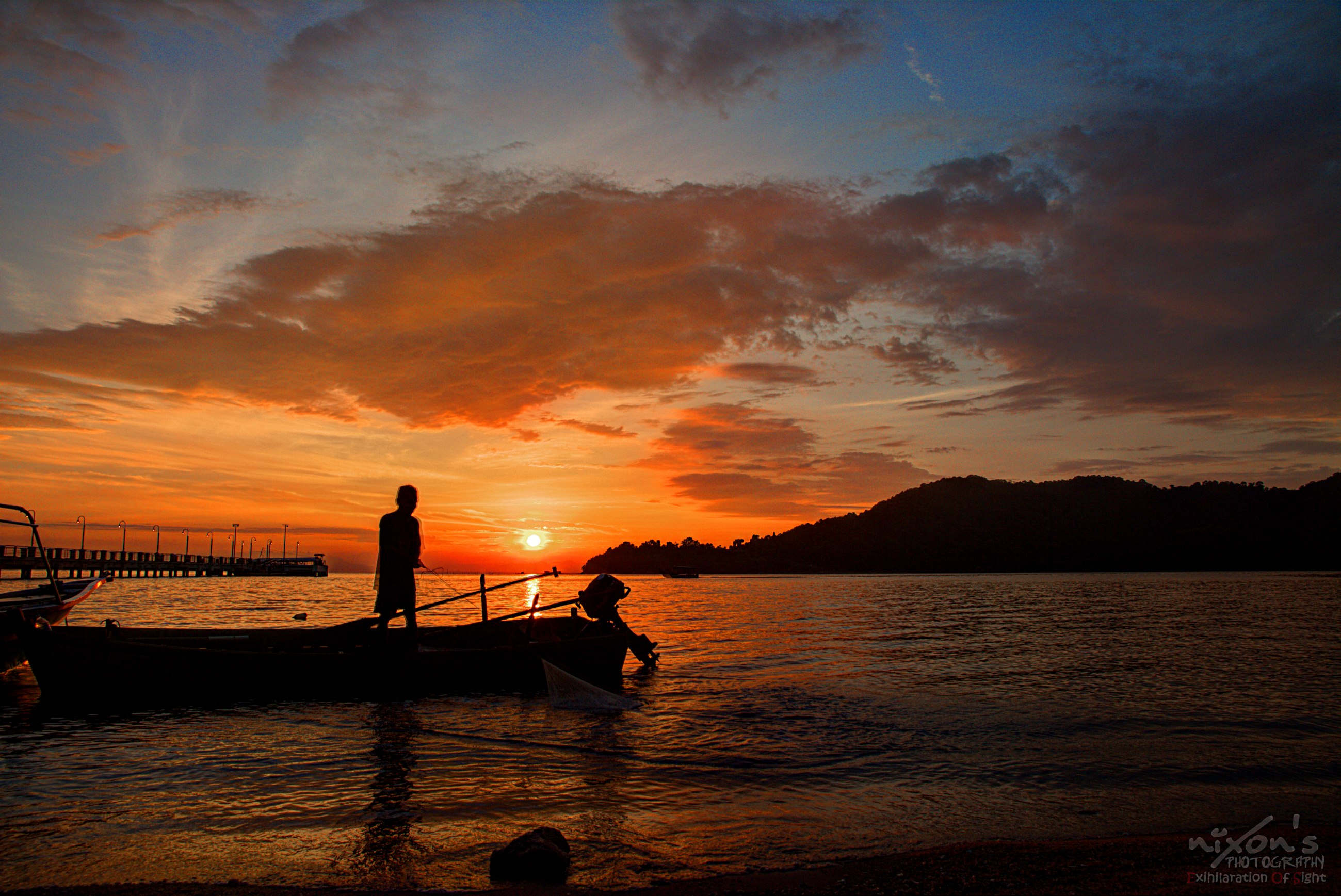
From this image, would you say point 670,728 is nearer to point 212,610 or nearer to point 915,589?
point 212,610

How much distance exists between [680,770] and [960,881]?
16.7 ft

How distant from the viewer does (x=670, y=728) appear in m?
13.5

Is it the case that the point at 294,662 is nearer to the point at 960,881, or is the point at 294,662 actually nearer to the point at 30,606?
the point at 30,606

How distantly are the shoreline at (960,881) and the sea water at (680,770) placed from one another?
0.30 m

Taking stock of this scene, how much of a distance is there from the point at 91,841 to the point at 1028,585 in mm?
120999

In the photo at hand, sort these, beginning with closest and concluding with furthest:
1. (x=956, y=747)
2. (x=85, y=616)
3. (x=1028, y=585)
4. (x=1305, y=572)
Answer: (x=956, y=747) → (x=85, y=616) → (x=1028, y=585) → (x=1305, y=572)

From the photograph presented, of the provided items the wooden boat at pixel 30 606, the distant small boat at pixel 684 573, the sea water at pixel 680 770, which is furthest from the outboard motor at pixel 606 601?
the distant small boat at pixel 684 573

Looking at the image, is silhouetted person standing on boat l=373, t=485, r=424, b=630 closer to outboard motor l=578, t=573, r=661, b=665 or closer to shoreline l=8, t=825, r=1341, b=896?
outboard motor l=578, t=573, r=661, b=665

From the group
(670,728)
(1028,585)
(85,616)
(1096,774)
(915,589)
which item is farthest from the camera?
(1028,585)

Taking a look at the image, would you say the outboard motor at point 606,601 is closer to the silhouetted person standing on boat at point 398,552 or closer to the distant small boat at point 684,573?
the silhouetted person standing on boat at point 398,552

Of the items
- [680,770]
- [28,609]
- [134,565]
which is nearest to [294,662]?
[680,770]

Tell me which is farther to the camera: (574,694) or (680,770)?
(574,694)

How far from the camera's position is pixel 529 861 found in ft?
20.9

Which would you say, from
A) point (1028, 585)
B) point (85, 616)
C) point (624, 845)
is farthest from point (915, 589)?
point (624, 845)
